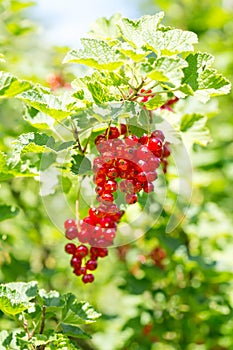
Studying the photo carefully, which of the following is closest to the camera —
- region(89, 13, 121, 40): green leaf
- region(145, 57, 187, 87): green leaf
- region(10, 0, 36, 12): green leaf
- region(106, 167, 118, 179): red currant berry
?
region(145, 57, 187, 87): green leaf

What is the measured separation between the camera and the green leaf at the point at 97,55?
4.61 ft

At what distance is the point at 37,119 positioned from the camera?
5.68 ft

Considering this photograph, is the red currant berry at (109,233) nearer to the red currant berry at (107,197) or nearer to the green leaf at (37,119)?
the red currant berry at (107,197)

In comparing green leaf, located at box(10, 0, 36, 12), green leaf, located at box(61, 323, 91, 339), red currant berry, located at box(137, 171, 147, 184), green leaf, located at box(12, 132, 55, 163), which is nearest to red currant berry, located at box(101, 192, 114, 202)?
red currant berry, located at box(137, 171, 147, 184)

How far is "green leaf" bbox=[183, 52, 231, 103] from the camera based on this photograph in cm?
151

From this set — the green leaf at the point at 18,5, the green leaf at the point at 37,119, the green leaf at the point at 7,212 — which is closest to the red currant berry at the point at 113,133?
the green leaf at the point at 37,119

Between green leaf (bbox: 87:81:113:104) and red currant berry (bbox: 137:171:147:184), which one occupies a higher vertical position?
green leaf (bbox: 87:81:113:104)

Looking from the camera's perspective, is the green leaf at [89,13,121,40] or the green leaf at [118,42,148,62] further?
the green leaf at [89,13,121,40]

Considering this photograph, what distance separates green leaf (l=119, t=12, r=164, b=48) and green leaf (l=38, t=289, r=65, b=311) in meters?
0.81

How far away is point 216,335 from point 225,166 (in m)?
1.17

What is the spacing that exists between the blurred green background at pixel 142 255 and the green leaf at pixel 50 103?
69cm

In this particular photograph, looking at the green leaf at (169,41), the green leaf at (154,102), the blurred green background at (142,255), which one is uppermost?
the green leaf at (169,41)

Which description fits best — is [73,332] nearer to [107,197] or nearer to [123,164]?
[107,197]

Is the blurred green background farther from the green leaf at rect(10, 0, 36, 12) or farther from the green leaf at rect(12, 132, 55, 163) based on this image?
the green leaf at rect(12, 132, 55, 163)
